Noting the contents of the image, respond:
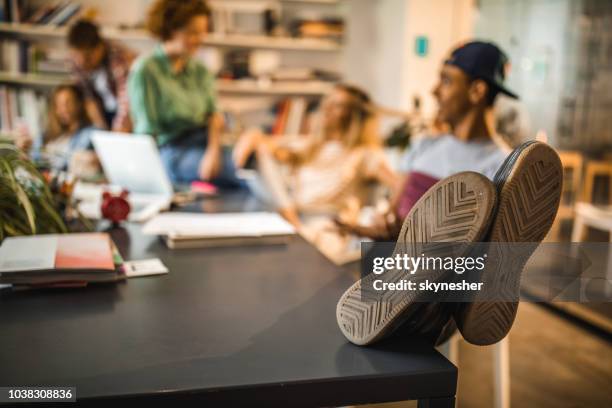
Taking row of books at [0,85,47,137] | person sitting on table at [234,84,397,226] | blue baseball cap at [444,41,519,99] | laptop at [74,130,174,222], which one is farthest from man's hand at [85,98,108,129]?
blue baseball cap at [444,41,519,99]

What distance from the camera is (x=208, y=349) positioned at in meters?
0.70

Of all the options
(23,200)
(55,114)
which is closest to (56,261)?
(23,200)

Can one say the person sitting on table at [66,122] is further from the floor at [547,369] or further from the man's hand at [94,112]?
the floor at [547,369]

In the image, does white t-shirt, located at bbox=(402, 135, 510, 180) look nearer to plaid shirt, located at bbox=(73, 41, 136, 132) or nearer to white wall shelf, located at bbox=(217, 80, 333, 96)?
plaid shirt, located at bbox=(73, 41, 136, 132)

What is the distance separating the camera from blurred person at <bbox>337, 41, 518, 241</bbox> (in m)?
1.57

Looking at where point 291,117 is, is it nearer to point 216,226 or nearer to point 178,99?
point 178,99

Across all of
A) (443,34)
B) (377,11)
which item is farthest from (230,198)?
(377,11)

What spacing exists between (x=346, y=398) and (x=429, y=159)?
130 cm

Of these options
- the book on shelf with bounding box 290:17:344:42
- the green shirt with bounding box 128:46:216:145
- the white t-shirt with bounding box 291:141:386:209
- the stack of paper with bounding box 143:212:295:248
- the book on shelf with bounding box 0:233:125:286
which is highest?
the book on shelf with bounding box 290:17:344:42

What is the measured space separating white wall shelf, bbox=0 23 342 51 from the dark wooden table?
3.48 meters

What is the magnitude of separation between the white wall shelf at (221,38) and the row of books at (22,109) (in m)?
0.44

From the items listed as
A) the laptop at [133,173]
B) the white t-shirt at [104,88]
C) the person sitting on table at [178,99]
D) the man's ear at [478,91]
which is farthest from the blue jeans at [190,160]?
the white t-shirt at [104,88]

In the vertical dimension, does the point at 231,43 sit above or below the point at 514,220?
above

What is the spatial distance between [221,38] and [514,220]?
152 inches
